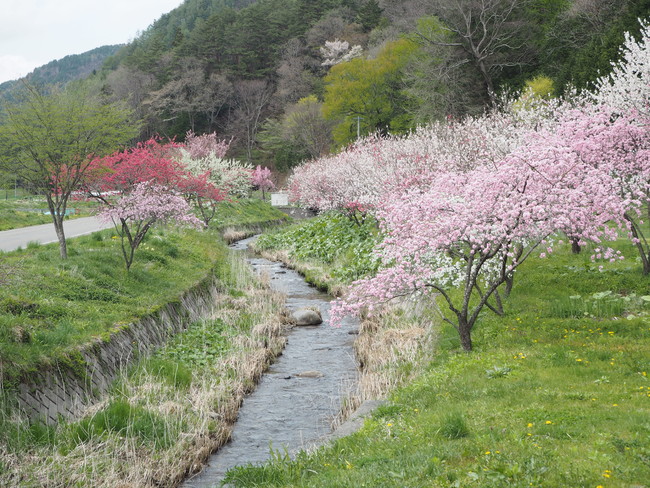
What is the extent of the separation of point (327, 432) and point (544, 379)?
12.2ft

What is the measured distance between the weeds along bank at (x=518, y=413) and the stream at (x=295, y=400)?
3.29 ft

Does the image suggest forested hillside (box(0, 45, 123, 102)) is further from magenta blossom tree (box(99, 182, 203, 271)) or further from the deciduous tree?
magenta blossom tree (box(99, 182, 203, 271))

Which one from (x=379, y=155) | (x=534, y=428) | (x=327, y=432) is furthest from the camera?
(x=379, y=155)

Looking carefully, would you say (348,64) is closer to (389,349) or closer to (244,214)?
(244,214)

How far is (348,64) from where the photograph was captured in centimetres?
5619

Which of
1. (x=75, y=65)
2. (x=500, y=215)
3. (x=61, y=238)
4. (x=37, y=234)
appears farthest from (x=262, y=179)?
(x=75, y=65)

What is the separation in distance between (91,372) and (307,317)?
8377mm

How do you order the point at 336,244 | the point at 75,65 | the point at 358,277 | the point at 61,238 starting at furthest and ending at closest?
the point at 75,65 < the point at 336,244 < the point at 358,277 < the point at 61,238

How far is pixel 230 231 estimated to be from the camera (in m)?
38.8

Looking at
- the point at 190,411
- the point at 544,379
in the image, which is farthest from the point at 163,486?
the point at 544,379

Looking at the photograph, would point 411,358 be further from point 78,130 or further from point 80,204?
point 80,204

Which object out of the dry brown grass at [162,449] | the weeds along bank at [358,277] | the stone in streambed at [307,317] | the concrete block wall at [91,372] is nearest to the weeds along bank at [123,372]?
the dry brown grass at [162,449]

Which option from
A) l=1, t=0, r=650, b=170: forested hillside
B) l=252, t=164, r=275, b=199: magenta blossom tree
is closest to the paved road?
l=1, t=0, r=650, b=170: forested hillside

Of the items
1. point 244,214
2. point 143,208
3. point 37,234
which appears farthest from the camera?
point 244,214
